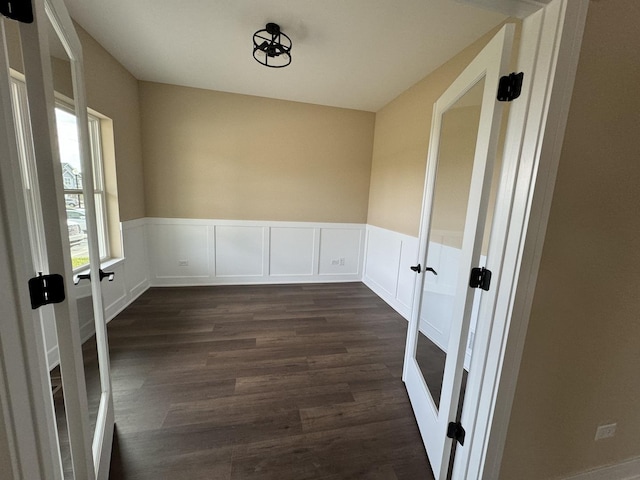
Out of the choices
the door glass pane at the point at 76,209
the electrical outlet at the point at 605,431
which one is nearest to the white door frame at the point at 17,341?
the door glass pane at the point at 76,209

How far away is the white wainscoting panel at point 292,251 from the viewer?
402 cm

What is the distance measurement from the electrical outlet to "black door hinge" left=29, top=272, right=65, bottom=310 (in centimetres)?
229

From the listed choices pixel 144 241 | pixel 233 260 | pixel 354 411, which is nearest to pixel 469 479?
pixel 354 411

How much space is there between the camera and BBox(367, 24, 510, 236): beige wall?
2.59 m

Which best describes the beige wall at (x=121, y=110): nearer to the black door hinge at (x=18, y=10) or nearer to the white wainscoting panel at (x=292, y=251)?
the white wainscoting panel at (x=292, y=251)

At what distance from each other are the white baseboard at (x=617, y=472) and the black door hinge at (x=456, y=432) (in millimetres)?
595

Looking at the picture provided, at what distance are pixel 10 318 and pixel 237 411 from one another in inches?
55.5

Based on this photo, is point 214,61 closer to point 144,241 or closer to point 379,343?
point 144,241

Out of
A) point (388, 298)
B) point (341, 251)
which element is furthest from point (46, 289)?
point (341, 251)

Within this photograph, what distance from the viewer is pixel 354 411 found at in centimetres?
169

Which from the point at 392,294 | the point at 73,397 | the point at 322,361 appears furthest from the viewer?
→ the point at 392,294

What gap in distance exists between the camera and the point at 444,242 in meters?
1.70

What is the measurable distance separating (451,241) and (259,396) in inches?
66.6

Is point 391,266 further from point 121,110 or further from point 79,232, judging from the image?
point 121,110
